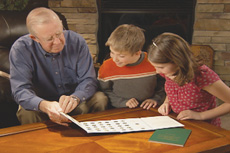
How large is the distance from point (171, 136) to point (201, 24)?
2.33m

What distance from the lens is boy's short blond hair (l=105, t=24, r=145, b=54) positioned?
5.41ft

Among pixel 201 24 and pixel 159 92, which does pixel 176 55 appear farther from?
pixel 201 24

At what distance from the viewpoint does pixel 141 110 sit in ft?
5.16

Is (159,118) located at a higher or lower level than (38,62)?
lower

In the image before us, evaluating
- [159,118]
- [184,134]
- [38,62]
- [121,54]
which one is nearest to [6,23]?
[38,62]

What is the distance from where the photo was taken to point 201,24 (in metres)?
3.24

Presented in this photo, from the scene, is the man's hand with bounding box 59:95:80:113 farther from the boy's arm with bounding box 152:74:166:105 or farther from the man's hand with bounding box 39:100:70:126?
the boy's arm with bounding box 152:74:166:105

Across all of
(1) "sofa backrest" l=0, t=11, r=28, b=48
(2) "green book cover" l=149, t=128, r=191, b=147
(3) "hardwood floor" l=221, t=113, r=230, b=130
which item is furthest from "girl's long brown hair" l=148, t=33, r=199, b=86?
(3) "hardwood floor" l=221, t=113, r=230, b=130

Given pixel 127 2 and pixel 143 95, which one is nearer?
pixel 143 95

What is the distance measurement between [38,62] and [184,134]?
986 mm

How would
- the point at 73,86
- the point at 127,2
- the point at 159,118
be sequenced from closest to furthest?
the point at 159,118
the point at 73,86
the point at 127,2

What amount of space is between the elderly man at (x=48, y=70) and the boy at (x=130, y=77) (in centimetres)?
8

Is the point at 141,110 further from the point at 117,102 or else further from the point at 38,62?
the point at 38,62

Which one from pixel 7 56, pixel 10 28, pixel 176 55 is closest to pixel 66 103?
pixel 176 55
